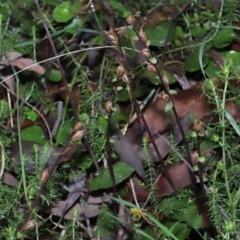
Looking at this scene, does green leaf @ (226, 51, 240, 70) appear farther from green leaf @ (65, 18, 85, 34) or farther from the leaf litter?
green leaf @ (65, 18, 85, 34)

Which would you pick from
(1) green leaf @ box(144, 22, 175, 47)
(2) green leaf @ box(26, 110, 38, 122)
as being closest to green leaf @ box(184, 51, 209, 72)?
(1) green leaf @ box(144, 22, 175, 47)

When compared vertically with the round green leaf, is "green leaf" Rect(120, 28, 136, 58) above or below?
above

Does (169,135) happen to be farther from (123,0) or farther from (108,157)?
(123,0)

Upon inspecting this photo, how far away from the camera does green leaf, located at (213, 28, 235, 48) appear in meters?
1.99

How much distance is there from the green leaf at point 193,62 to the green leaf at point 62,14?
1.51ft

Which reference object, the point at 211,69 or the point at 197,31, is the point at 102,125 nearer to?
the point at 211,69

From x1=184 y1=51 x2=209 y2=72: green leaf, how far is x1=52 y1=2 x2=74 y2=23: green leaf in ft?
1.51

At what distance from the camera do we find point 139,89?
196 centimetres

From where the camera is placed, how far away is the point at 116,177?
5.82 feet

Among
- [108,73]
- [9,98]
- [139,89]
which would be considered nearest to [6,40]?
[9,98]

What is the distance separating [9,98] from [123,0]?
54cm

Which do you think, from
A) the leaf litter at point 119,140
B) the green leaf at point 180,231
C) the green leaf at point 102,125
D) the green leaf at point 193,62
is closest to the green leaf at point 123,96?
the leaf litter at point 119,140

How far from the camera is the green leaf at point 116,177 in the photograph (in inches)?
69.5

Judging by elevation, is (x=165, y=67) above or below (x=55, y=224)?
above
